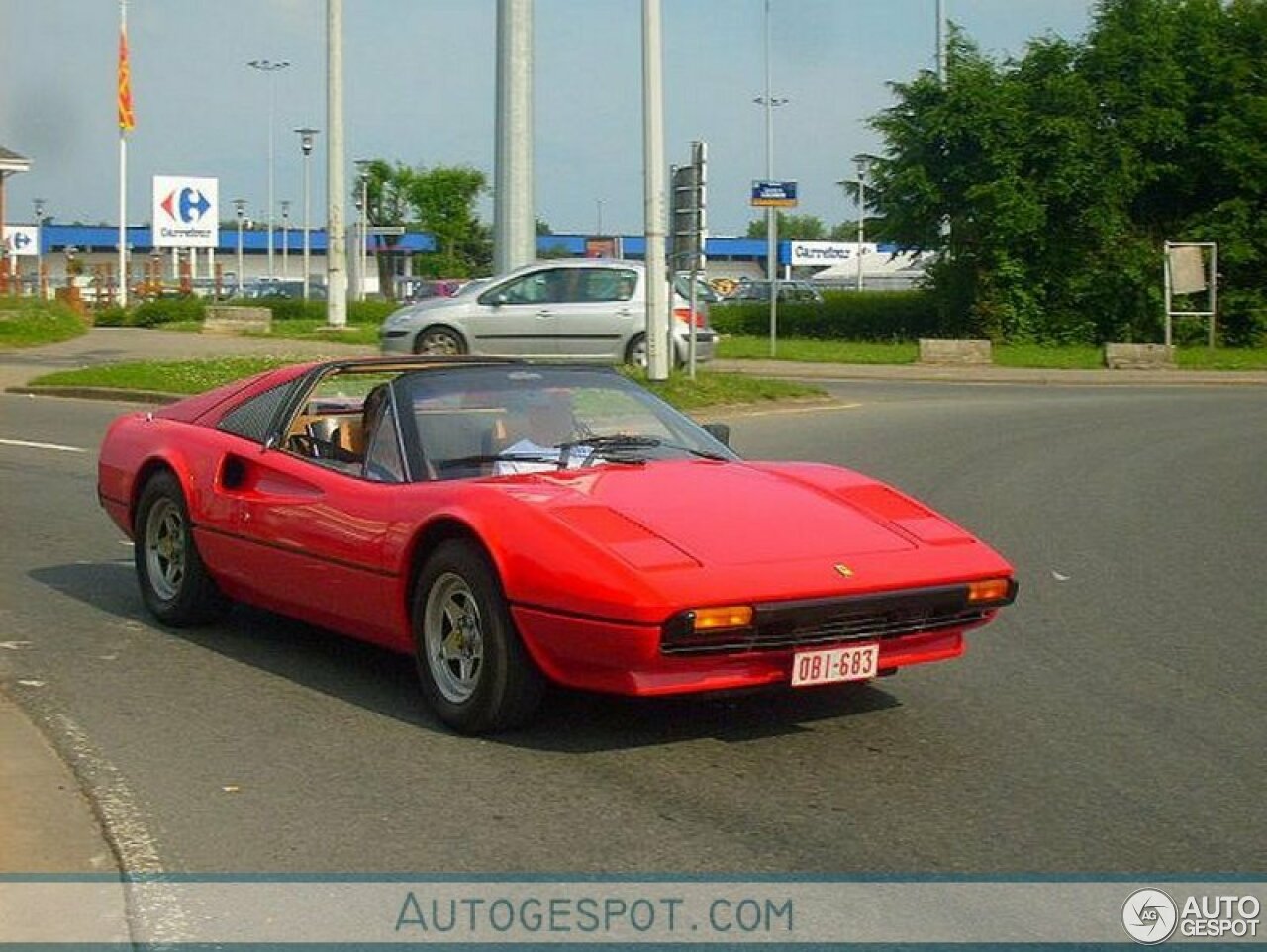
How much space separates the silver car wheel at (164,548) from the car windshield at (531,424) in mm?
1519

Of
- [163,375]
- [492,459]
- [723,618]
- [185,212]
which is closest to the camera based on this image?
[723,618]

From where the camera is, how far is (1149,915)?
186 inches

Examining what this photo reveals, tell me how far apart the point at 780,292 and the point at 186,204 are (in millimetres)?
18396

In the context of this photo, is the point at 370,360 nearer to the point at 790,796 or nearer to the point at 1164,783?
the point at 790,796

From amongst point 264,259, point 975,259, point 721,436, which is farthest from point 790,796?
point 264,259

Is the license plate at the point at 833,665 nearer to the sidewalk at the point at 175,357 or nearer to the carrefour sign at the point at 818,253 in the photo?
the sidewalk at the point at 175,357

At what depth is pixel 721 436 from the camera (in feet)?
26.1

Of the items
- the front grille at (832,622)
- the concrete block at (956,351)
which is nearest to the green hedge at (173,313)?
the concrete block at (956,351)

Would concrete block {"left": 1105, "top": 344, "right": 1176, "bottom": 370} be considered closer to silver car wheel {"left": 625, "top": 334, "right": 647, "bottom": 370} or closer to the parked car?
silver car wheel {"left": 625, "top": 334, "right": 647, "bottom": 370}

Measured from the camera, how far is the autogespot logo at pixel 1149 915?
4.62 m

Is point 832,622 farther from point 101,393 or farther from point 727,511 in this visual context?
point 101,393

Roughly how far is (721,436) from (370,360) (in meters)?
1.56
